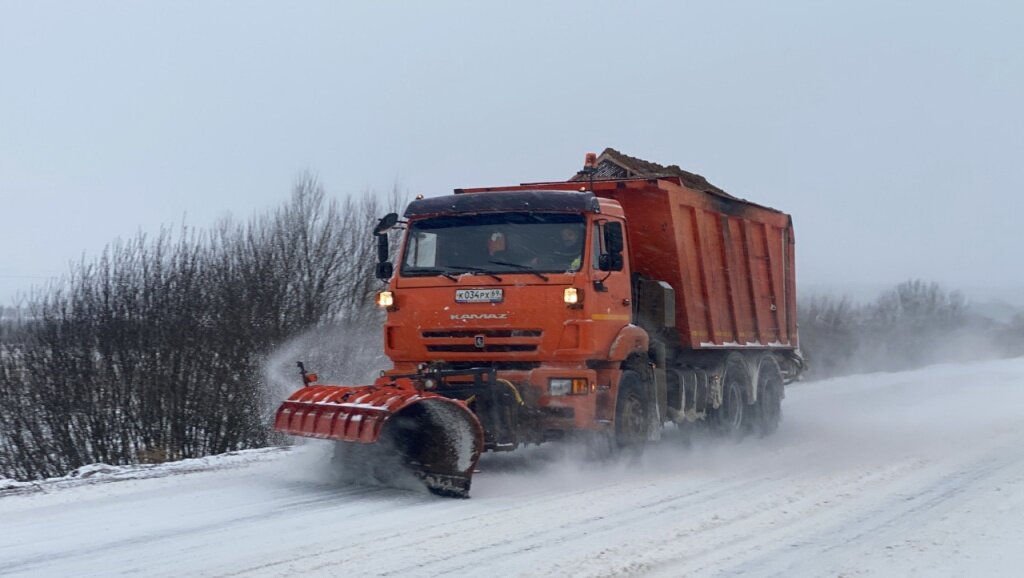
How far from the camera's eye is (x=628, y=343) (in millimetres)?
10422

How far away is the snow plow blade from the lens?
8344mm

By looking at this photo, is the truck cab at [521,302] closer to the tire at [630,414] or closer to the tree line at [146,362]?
the tire at [630,414]

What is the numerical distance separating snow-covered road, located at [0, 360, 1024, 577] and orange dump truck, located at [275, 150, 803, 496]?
521 mm

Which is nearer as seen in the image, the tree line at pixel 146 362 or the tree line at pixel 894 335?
the tree line at pixel 146 362

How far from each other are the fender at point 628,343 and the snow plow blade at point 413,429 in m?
2.20

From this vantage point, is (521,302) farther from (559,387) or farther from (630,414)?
(630,414)

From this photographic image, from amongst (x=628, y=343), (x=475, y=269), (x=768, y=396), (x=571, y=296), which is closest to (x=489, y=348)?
(x=475, y=269)

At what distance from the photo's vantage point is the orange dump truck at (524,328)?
8.68 meters

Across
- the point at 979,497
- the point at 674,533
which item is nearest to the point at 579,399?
the point at 674,533

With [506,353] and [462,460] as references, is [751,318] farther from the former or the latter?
[462,460]

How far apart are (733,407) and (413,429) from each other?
683 centimetres

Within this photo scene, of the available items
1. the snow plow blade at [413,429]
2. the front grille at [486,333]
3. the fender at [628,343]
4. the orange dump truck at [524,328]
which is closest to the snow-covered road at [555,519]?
the snow plow blade at [413,429]

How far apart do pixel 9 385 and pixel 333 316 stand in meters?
6.51

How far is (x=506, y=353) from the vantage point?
389 inches
